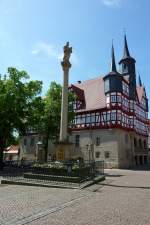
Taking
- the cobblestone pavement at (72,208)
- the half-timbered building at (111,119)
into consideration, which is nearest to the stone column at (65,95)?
the cobblestone pavement at (72,208)

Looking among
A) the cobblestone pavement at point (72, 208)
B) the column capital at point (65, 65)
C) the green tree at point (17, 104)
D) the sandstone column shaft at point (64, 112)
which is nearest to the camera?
the cobblestone pavement at point (72, 208)

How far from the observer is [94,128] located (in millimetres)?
45656

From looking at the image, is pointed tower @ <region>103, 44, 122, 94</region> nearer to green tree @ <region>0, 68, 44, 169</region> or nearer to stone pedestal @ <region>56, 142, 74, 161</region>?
green tree @ <region>0, 68, 44, 169</region>

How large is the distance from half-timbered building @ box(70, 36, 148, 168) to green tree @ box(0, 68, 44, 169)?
847 centimetres

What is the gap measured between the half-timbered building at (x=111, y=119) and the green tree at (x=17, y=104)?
8.47 metres

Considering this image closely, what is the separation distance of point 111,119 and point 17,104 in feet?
57.1

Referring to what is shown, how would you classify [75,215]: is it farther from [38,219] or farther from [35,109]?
[35,109]

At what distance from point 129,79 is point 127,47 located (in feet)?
25.9

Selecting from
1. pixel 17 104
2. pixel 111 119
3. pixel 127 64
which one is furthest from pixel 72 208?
pixel 127 64

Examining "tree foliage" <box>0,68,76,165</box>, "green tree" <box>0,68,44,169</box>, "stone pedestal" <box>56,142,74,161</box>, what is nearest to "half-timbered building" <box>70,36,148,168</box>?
"tree foliage" <box>0,68,76,165</box>

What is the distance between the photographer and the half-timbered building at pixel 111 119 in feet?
143

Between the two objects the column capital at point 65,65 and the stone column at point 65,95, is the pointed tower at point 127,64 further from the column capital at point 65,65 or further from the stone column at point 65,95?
the column capital at point 65,65

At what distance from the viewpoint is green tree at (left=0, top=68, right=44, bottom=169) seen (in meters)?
30.5

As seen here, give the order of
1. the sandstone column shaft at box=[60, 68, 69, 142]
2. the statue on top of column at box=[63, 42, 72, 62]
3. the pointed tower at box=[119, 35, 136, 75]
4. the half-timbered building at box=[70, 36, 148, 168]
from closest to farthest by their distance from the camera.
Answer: the sandstone column shaft at box=[60, 68, 69, 142] < the statue on top of column at box=[63, 42, 72, 62] < the half-timbered building at box=[70, 36, 148, 168] < the pointed tower at box=[119, 35, 136, 75]
